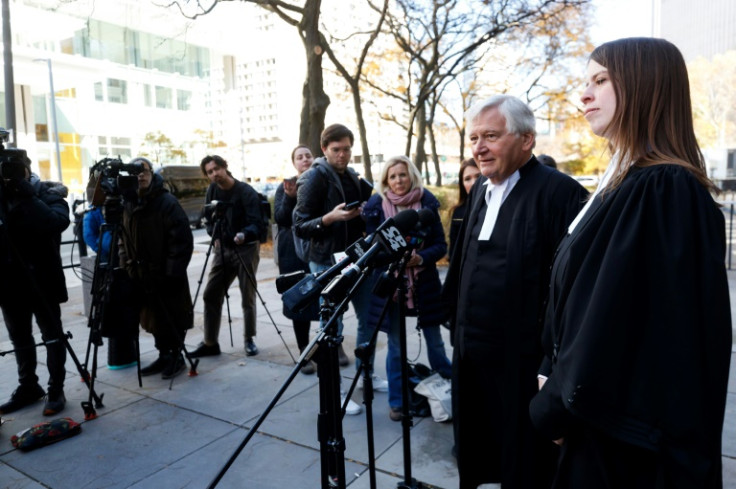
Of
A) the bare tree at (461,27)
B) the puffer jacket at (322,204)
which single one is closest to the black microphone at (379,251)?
the puffer jacket at (322,204)

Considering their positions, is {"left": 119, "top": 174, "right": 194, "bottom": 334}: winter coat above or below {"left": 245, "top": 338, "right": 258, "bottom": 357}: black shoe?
above

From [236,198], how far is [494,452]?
3815 millimetres

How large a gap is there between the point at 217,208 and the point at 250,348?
1467mm

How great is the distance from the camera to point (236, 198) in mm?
5543

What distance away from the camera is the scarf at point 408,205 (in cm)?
375

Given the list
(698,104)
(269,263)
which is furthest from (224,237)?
(698,104)

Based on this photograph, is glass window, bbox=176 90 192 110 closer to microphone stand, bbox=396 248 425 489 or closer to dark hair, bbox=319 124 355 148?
dark hair, bbox=319 124 355 148

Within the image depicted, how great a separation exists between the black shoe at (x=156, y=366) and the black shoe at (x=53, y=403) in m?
0.81

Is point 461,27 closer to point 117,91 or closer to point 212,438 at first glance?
point 212,438

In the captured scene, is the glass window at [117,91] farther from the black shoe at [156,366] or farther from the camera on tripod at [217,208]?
the black shoe at [156,366]

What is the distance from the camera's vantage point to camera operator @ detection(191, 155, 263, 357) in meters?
5.36

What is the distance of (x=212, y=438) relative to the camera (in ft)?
12.0

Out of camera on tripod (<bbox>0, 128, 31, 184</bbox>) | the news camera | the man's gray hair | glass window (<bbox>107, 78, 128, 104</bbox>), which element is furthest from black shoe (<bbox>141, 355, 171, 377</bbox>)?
glass window (<bbox>107, 78, 128, 104</bbox>)

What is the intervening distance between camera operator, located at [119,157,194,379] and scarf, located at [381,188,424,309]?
1986 mm
